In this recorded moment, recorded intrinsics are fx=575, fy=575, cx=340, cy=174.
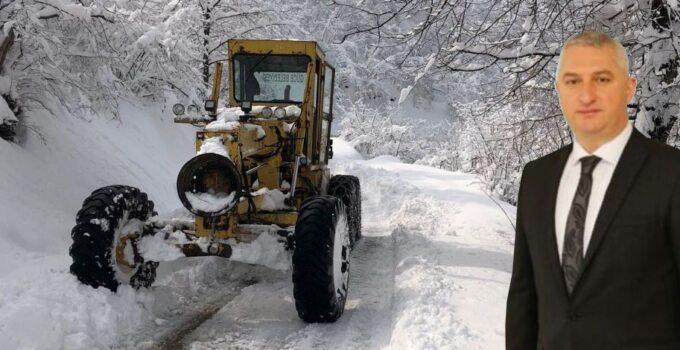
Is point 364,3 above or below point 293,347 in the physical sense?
above

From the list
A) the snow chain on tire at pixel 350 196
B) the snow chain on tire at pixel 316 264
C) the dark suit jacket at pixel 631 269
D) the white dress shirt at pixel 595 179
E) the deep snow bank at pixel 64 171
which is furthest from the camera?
the snow chain on tire at pixel 350 196

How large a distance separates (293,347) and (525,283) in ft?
9.73

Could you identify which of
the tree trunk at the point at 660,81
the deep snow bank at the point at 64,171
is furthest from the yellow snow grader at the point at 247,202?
the tree trunk at the point at 660,81

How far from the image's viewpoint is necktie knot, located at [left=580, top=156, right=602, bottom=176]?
5.08ft

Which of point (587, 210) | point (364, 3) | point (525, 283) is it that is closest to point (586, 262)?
point (587, 210)

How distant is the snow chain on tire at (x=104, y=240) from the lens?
4.74 metres

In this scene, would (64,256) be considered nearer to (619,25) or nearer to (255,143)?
(255,143)

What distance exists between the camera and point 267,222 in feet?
18.7

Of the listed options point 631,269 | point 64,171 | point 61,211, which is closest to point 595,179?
point 631,269

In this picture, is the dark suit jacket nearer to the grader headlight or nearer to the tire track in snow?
the tire track in snow

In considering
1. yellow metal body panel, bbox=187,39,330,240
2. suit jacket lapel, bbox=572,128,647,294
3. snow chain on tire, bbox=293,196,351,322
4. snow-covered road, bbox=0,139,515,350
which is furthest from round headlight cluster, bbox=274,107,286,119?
suit jacket lapel, bbox=572,128,647,294

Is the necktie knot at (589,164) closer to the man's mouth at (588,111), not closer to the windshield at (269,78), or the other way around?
the man's mouth at (588,111)

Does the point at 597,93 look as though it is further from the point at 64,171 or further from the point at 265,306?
the point at 64,171

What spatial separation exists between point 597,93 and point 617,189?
253 millimetres
